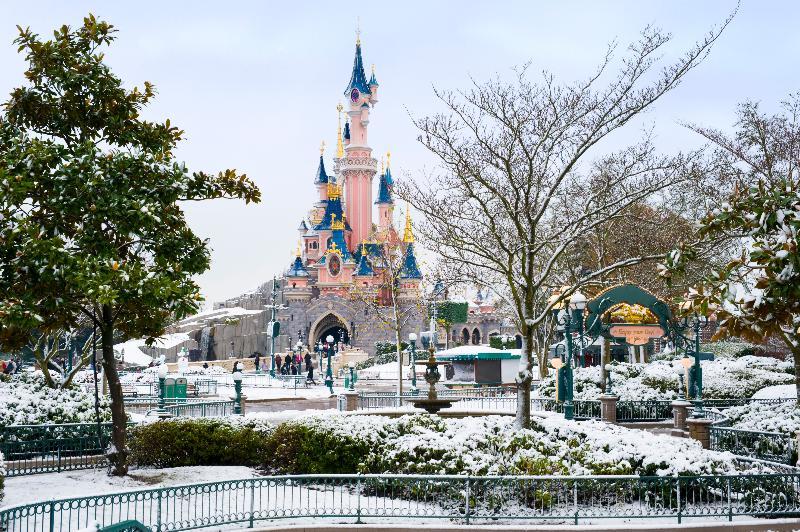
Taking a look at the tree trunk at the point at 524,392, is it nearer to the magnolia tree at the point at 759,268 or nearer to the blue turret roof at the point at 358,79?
the magnolia tree at the point at 759,268

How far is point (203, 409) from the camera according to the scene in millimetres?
22469

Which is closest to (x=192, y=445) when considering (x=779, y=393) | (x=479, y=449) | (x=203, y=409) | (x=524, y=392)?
(x=479, y=449)

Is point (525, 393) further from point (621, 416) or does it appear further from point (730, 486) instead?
point (621, 416)

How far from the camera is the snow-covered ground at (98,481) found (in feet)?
45.0

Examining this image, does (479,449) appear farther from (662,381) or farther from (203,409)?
(662,381)

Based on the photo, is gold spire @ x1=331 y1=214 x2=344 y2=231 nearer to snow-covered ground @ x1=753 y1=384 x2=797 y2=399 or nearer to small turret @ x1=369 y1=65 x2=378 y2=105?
small turret @ x1=369 y1=65 x2=378 y2=105

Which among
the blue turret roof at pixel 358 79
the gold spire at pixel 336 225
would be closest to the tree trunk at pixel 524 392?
the gold spire at pixel 336 225

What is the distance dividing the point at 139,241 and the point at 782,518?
11588 millimetres

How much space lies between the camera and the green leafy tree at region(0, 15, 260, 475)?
13.5 m

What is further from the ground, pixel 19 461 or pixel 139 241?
pixel 139 241

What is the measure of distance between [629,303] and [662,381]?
20.8ft

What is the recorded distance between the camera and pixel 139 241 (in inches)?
592

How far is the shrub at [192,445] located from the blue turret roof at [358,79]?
78208 millimetres

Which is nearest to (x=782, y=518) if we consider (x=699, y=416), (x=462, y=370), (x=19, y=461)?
(x=699, y=416)
